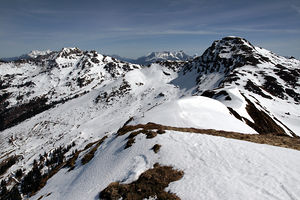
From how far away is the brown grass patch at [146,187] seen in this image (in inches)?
490

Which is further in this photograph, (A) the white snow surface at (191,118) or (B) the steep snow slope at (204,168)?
(A) the white snow surface at (191,118)

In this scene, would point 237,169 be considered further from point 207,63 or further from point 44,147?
point 207,63

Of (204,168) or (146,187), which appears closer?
(146,187)

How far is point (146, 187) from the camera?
516 inches

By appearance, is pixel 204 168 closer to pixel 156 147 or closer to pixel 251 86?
pixel 156 147

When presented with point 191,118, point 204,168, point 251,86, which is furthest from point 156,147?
point 251,86

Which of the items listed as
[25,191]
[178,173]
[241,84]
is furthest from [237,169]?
[25,191]

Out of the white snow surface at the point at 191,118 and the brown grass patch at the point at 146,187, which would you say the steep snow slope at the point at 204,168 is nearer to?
the brown grass patch at the point at 146,187

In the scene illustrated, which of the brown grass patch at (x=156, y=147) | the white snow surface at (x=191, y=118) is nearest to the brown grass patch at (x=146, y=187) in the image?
the brown grass patch at (x=156, y=147)

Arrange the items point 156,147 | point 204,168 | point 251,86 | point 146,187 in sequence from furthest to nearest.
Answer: point 251,86, point 156,147, point 204,168, point 146,187

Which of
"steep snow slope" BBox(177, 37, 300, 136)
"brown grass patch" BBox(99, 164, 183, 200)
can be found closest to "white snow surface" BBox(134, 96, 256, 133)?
"steep snow slope" BBox(177, 37, 300, 136)

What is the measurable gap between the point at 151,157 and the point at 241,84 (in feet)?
333

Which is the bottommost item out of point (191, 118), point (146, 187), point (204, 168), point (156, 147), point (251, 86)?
point (251, 86)

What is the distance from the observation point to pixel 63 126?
169750 mm
